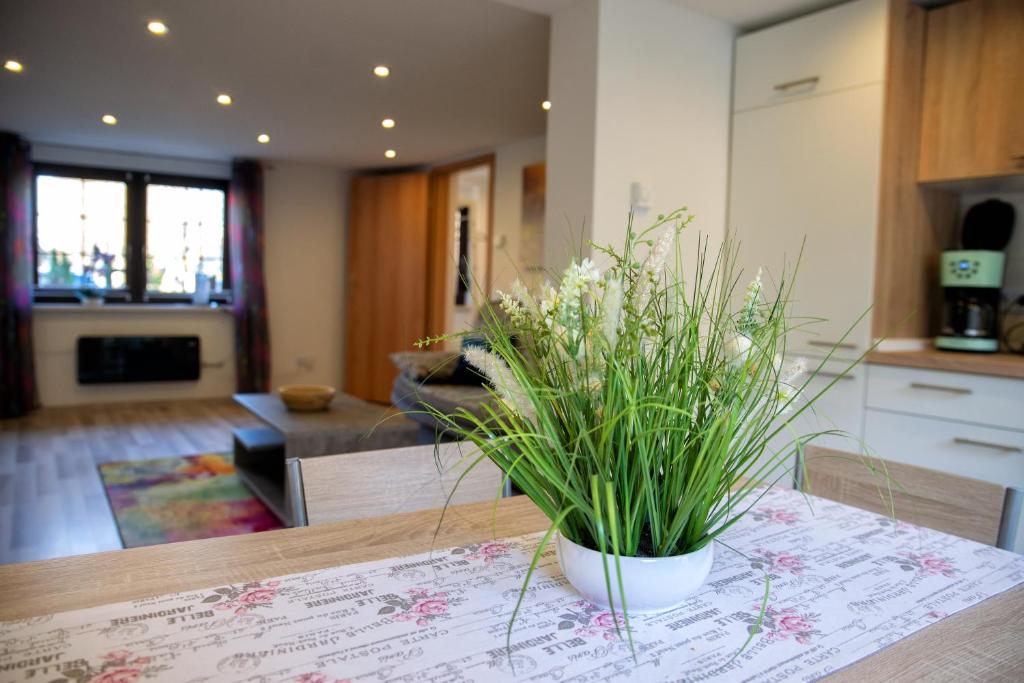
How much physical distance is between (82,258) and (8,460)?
2618 millimetres

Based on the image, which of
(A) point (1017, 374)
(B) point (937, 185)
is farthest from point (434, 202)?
(A) point (1017, 374)

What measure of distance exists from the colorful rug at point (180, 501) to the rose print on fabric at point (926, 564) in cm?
259

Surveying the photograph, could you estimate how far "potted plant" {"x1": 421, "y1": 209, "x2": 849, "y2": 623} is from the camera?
80 cm

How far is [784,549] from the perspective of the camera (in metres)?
1.11

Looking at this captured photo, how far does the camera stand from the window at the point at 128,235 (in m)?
6.31

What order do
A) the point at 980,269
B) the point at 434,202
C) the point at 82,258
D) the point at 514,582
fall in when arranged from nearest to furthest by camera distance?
the point at 514,582
the point at 980,269
the point at 82,258
the point at 434,202

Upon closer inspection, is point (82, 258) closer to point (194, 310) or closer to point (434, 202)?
point (194, 310)

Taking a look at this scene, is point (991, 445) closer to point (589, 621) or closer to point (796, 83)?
point (796, 83)

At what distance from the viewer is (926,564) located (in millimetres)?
1063

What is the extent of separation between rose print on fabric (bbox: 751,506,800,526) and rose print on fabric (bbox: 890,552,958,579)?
7.3 inches


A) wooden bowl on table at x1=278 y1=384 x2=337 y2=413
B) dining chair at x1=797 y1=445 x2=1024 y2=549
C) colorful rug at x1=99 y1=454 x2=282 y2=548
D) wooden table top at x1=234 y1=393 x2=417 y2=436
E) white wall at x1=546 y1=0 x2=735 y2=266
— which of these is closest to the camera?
dining chair at x1=797 y1=445 x2=1024 y2=549

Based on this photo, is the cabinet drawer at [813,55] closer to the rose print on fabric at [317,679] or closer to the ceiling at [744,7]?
the ceiling at [744,7]

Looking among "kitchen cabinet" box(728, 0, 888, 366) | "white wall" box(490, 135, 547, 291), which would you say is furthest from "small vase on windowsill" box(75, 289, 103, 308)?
"kitchen cabinet" box(728, 0, 888, 366)

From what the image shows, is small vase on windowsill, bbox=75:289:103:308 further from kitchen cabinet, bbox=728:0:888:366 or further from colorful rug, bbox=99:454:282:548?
kitchen cabinet, bbox=728:0:888:366
